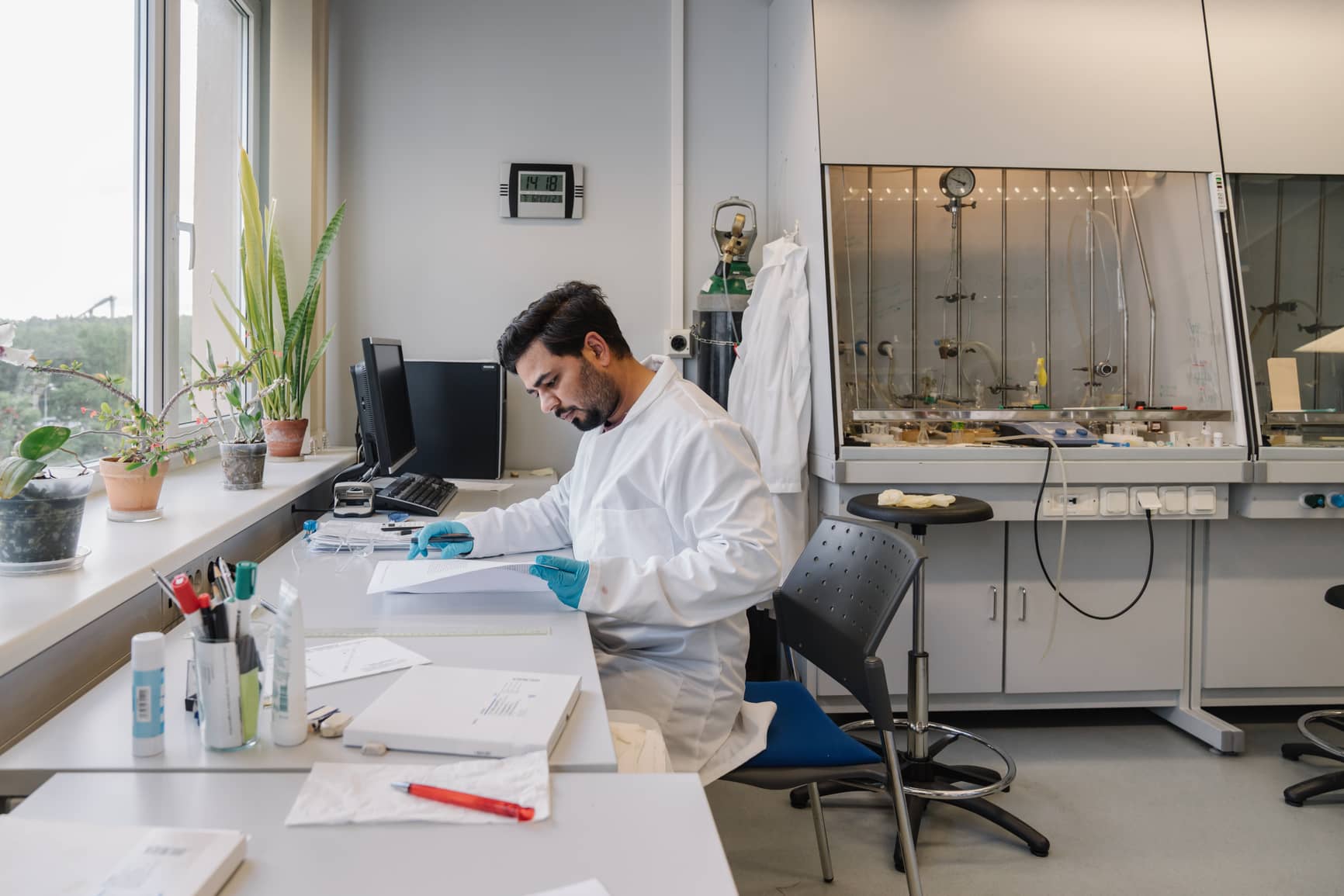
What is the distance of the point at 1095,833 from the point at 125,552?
213 cm

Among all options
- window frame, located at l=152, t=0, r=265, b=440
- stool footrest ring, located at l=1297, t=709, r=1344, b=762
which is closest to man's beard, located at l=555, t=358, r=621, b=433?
window frame, located at l=152, t=0, r=265, b=440

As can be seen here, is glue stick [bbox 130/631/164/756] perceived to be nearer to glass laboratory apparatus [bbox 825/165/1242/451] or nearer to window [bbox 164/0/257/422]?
window [bbox 164/0/257/422]

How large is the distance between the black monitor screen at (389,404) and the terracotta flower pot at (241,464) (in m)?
0.27

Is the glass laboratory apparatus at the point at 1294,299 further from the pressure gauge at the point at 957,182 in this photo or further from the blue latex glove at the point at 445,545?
the blue latex glove at the point at 445,545

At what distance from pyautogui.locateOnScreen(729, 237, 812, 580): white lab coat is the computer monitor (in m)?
1.01

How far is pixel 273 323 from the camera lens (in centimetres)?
284

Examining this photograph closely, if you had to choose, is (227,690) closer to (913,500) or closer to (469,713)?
(469,713)

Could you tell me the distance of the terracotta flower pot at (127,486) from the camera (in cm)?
166

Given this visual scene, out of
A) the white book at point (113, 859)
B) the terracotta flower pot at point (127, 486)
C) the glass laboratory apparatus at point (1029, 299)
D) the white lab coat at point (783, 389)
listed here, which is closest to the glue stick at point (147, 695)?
the white book at point (113, 859)

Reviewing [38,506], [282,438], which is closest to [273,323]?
[282,438]

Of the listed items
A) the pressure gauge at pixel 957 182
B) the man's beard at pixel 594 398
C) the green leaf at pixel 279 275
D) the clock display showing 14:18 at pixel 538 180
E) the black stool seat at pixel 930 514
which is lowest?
the black stool seat at pixel 930 514

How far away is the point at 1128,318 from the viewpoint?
3.19 metres

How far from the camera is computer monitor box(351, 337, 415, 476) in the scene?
225cm

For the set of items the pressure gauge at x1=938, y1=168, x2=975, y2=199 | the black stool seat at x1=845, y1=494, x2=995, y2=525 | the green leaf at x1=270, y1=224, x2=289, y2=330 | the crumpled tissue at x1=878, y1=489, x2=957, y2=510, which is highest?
the pressure gauge at x1=938, y1=168, x2=975, y2=199
